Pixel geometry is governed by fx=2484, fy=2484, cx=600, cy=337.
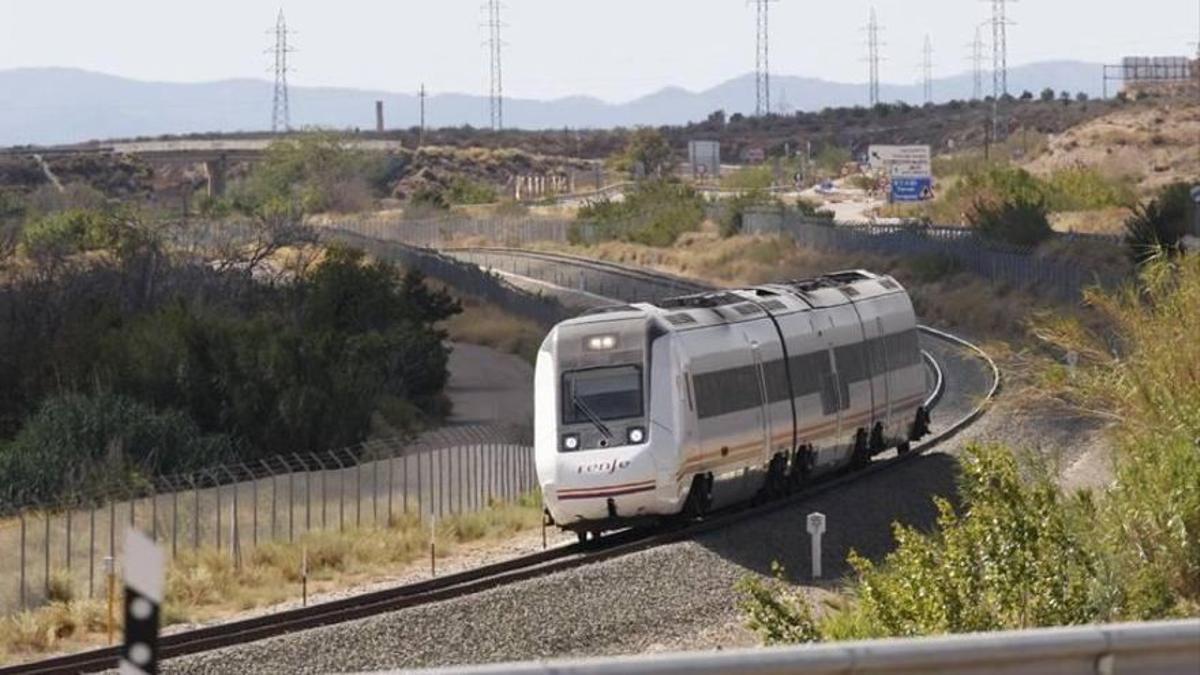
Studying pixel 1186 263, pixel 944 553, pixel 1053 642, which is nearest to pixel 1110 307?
pixel 1186 263

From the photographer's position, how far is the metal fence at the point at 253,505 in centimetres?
3052

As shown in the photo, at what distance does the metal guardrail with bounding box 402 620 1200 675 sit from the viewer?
31.4 ft

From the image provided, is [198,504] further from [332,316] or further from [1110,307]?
[332,316]

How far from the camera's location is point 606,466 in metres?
29.6

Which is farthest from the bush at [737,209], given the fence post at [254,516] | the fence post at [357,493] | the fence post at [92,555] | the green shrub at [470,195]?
the fence post at [92,555]

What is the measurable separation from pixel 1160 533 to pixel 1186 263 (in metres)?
9.13

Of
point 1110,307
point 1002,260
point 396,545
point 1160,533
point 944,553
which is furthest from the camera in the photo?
point 1002,260

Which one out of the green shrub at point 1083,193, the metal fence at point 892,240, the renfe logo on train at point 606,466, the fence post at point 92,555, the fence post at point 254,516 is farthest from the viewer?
the green shrub at point 1083,193

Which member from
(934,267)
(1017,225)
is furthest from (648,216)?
(934,267)

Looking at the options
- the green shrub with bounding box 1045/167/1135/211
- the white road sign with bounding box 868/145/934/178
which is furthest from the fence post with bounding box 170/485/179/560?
the white road sign with bounding box 868/145/934/178

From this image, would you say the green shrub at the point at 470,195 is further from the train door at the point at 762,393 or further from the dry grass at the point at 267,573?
the train door at the point at 762,393

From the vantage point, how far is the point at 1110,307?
30.5 meters

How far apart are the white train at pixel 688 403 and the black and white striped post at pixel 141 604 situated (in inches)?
811

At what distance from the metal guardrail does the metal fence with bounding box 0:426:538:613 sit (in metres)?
18.8
